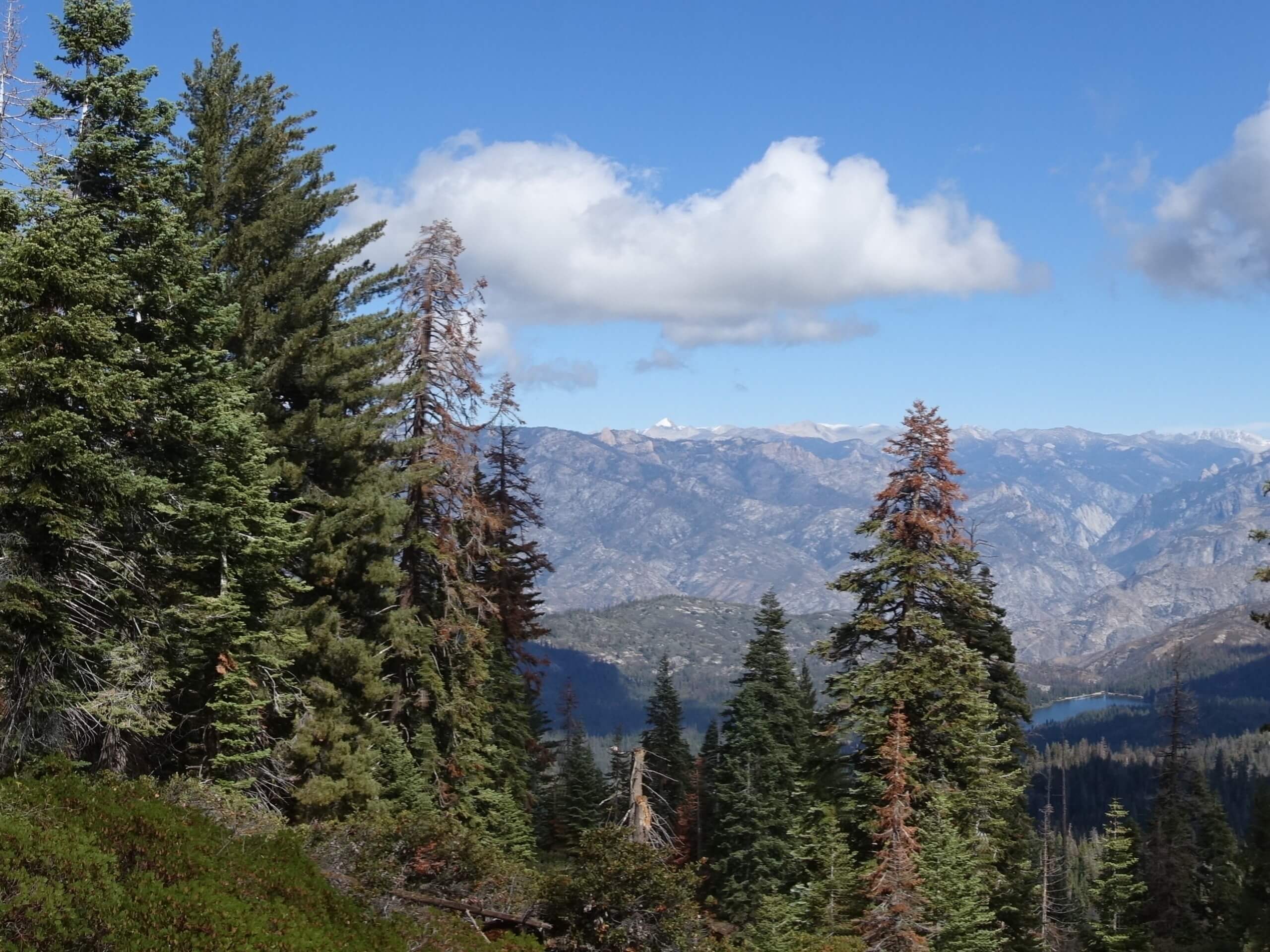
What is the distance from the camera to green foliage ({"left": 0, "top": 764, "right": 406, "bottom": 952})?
10.5 metres

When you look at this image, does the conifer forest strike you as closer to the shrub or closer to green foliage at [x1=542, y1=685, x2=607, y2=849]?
the shrub

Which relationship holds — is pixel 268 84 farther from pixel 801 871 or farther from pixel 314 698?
pixel 801 871

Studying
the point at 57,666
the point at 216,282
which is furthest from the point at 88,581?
the point at 216,282

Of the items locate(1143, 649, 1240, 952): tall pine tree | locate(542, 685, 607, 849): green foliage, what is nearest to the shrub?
locate(1143, 649, 1240, 952): tall pine tree

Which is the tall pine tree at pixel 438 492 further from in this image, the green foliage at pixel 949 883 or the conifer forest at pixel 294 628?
the green foliage at pixel 949 883

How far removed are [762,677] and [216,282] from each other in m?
35.1

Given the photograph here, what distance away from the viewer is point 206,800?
16.5 meters

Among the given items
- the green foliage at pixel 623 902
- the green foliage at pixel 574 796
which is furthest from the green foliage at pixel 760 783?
the green foliage at pixel 623 902

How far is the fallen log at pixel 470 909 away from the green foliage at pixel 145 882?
1.93 meters

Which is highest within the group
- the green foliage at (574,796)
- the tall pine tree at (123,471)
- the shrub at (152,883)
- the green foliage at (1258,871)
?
the tall pine tree at (123,471)

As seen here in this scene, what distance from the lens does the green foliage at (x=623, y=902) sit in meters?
18.2

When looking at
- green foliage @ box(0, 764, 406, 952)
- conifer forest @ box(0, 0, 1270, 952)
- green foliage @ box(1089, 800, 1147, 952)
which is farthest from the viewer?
green foliage @ box(1089, 800, 1147, 952)

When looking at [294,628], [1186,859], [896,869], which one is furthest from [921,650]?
[1186,859]

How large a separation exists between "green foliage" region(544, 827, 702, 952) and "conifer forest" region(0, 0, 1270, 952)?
72 mm
